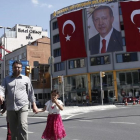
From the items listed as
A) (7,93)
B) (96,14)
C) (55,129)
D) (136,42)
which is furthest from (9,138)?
(96,14)

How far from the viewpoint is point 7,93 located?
5184 mm

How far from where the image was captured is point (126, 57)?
45.8 meters

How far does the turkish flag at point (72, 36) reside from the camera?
48.7m

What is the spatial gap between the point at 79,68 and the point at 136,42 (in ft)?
39.8

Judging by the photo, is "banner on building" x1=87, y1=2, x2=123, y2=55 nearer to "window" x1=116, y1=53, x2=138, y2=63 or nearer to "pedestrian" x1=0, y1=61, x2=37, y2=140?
"window" x1=116, y1=53, x2=138, y2=63

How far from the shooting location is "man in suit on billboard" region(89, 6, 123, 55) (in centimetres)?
4584

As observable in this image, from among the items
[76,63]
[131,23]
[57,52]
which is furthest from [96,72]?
[57,52]

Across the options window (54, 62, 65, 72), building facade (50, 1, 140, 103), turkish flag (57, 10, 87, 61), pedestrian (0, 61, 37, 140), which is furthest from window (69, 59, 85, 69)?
pedestrian (0, 61, 37, 140)

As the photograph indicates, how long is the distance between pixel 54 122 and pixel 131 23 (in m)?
41.5

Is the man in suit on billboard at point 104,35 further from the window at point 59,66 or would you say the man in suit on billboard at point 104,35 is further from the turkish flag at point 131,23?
the window at point 59,66

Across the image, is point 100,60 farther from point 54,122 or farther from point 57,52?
point 54,122

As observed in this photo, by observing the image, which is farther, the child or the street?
the street

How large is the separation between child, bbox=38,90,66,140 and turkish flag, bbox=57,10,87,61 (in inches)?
1634

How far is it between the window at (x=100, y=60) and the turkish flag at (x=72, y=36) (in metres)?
1.88
